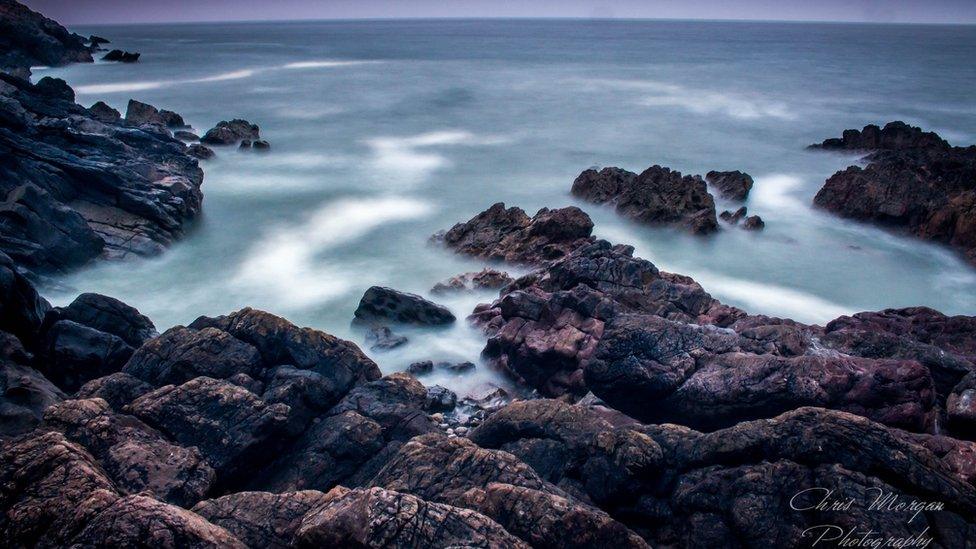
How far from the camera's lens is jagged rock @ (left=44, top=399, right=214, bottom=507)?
6965 mm

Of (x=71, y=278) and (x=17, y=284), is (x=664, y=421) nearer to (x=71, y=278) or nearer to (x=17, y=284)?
(x=17, y=284)

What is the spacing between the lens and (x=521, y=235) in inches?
704

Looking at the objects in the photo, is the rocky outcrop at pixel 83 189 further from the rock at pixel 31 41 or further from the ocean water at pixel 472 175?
the rock at pixel 31 41

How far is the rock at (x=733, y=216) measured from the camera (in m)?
21.1

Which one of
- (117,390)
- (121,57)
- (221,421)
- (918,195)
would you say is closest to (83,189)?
(117,390)

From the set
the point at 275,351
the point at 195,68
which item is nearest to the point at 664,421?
the point at 275,351

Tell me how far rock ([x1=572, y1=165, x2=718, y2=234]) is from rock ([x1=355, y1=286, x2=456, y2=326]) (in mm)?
8706

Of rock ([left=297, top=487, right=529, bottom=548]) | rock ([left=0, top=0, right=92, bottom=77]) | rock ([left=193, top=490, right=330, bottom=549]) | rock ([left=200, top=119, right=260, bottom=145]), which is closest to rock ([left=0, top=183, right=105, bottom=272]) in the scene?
rock ([left=193, top=490, right=330, bottom=549])

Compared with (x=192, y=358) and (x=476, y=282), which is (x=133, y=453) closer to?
(x=192, y=358)

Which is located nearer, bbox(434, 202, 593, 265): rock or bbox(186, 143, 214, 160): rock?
bbox(434, 202, 593, 265): rock

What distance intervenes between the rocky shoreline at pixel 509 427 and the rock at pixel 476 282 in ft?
3.96

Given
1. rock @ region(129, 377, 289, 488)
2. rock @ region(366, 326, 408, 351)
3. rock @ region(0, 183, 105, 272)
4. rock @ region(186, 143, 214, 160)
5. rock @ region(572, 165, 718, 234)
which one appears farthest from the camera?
rock @ region(186, 143, 214, 160)

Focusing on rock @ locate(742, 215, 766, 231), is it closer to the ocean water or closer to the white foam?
the ocean water

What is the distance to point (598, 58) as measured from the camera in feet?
296
